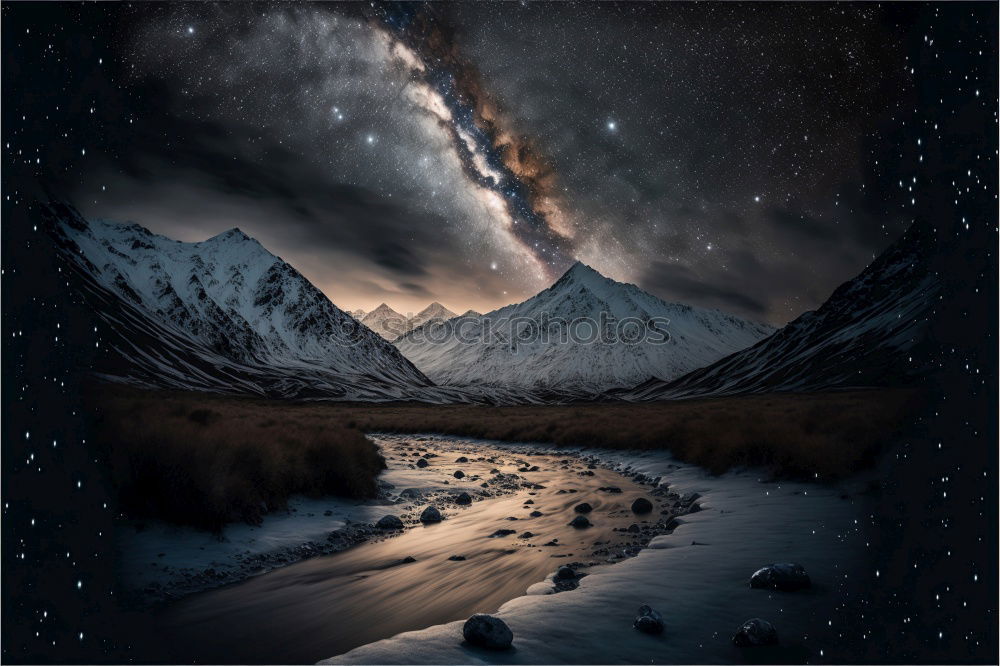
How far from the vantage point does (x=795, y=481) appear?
11.1 meters

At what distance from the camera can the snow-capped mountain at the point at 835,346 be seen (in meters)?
96.7

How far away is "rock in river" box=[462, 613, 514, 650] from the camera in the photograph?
13.2 ft

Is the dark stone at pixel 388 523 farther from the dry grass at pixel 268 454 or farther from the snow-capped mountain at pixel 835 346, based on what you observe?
the snow-capped mountain at pixel 835 346

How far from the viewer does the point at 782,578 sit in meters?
5.20

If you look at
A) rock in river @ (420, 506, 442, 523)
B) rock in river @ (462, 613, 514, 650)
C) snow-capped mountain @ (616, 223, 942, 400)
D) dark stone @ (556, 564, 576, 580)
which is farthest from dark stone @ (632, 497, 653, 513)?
snow-capped mountain @ (616, 223, 942, 400)

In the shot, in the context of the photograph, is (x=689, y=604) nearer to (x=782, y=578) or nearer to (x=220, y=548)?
(x=782, y=578)

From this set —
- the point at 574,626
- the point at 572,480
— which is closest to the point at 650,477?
the point at 572,480

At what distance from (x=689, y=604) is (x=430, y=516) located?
7.00 meters

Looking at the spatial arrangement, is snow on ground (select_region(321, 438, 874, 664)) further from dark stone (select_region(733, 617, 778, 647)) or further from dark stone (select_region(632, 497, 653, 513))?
dark stone (select_region(632, 497, 653, 513))

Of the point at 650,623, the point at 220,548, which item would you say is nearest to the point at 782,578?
the point at 650,623

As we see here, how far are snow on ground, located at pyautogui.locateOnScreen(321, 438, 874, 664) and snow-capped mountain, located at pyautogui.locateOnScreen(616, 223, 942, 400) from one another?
85.2m

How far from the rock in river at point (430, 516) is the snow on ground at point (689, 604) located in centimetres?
515

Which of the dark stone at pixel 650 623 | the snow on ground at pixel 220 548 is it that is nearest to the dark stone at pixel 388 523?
the snow on ground at pixel 220 548

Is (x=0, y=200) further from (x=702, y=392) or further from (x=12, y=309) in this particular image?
(x=702, y=392)
